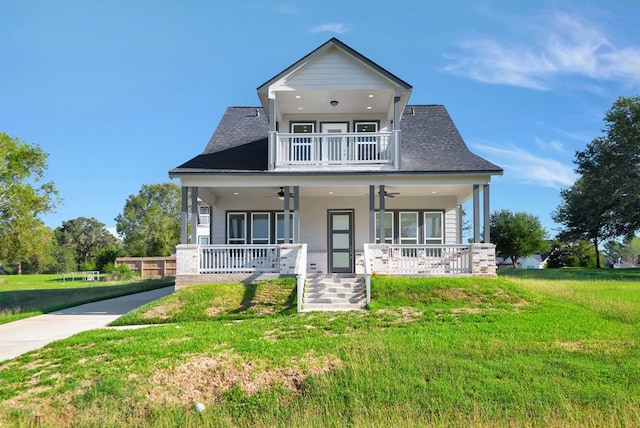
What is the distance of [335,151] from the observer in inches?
680

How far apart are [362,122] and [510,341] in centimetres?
1160

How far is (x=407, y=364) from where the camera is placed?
838 cm

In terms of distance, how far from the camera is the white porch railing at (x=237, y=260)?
16062mm

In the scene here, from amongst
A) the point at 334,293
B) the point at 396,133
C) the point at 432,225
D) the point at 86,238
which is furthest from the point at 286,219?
the point at 86,238

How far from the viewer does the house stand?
1616 centimetres

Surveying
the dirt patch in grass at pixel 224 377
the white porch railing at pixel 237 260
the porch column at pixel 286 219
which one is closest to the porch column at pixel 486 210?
the porch column at pixel 286 219

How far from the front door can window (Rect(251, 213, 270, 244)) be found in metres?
2.65

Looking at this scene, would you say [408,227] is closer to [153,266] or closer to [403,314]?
[403,314]

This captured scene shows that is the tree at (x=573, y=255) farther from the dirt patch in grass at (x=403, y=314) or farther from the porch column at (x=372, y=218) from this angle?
the dirt patch in grass at (x=403, y=314)

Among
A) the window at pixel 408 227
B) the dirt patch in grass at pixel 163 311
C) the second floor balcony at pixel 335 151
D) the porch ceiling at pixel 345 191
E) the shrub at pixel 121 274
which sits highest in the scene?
the second floor balcony at pixel 335 151

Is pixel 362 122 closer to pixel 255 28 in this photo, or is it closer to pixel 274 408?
pixel 255 28

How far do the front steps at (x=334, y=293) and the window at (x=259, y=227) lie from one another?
4.55 meters

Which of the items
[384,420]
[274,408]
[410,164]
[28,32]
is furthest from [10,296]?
[384,420]

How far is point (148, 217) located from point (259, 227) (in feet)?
128
